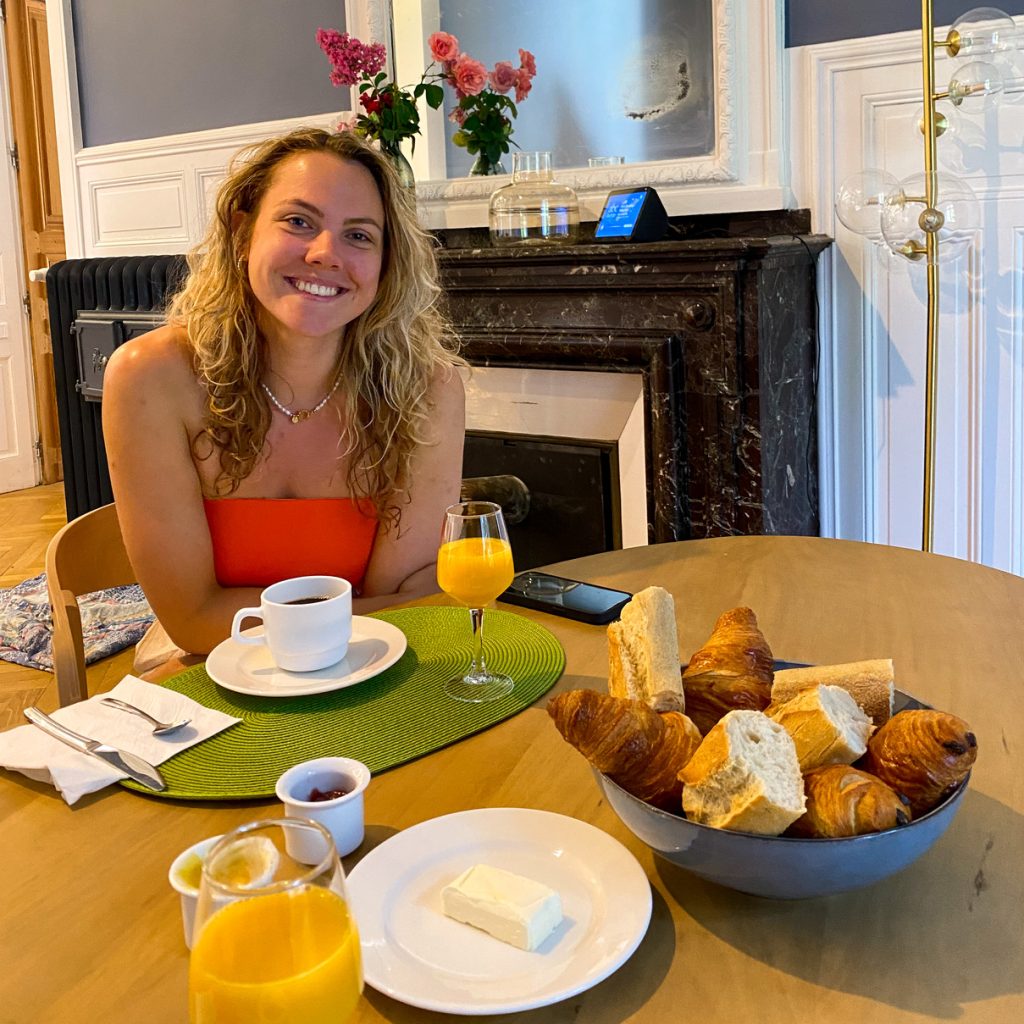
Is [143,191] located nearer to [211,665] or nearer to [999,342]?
[999,342]

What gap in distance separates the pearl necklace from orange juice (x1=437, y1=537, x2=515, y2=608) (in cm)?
67

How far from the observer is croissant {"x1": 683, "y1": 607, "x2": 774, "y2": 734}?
2.55ft

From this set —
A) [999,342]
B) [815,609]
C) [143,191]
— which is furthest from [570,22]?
[815,609]

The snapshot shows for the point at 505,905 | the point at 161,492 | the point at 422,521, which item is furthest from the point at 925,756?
the point at 161,492

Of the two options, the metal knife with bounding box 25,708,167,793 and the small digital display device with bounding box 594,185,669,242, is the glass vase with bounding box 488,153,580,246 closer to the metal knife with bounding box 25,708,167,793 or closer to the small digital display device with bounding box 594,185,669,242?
the small digital display device with bounding box 594,185,669,242

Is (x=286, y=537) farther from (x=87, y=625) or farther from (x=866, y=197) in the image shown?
(x=87, y=625)

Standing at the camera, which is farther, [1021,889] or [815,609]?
[815,609]

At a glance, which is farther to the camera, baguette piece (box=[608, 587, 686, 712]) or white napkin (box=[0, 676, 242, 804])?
white napkin (box=[0, 676, 242, 804])

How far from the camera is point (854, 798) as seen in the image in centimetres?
63

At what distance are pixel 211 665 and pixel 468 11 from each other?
2481mm

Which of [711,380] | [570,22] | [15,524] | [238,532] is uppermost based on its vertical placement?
[570,22]

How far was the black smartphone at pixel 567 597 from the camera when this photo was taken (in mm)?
1262

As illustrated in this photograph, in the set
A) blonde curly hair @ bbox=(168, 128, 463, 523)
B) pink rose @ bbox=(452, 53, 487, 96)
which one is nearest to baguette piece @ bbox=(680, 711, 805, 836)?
blonde curly hair @ bbox=(168, 128, 463, 523)

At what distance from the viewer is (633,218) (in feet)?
8.13
